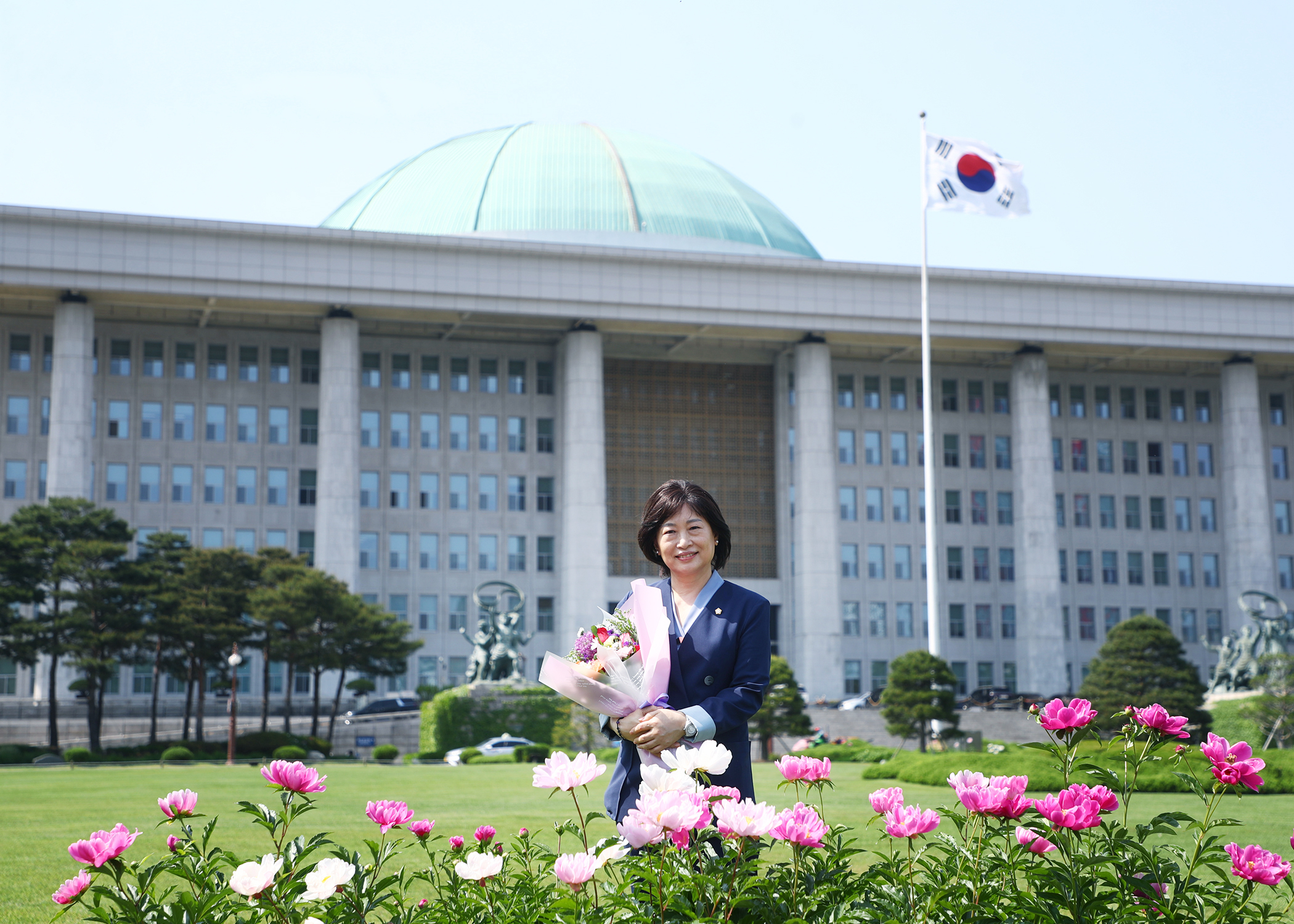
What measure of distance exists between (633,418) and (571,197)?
14.5m

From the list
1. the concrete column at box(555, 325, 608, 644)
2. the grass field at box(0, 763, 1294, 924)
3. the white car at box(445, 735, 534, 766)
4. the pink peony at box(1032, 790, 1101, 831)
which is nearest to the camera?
the pink peony at box(1032, 790, 1101, 831)

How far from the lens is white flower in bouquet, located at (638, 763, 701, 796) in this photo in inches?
173

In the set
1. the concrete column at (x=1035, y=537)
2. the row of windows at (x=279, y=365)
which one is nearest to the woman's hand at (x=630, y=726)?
the row of windows at (x=279, y=365)

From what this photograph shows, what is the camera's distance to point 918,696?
137 ft

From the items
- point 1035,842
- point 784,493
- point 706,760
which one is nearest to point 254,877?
point 706,760

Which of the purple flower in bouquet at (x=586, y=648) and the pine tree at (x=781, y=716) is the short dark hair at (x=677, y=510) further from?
the pine tree at (x=781, y=716)

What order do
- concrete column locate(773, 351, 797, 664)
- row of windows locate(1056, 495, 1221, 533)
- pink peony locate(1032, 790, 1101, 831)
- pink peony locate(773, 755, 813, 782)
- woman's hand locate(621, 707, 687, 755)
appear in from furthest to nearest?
row of windows locate(1056, 495, 1221, 533) → concrete column locate(773, 351, 797, 664) → woman's hand locate(621, 707, 687, 755) → pink peony locate(773, 755, 813, 782) → pink peony locate(1032, 790, 1101, 831)

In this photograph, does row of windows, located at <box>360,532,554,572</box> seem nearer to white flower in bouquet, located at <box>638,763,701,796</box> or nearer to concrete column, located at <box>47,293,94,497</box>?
concrete column, located at <box>47,293,94,497</box>

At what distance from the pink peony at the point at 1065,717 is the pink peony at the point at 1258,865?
0.68 metres

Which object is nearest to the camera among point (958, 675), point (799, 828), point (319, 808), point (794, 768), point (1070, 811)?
point (799, 828)

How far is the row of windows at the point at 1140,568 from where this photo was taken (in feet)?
243

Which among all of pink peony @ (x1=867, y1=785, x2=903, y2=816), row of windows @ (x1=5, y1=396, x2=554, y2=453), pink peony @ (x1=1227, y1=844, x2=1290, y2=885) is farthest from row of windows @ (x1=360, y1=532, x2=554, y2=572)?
pink peony @ (x1=1227, y1=844, x2=1290, y2=885)

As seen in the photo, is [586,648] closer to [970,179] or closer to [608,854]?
[608,854]

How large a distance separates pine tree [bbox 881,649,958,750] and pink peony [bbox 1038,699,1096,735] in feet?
123
